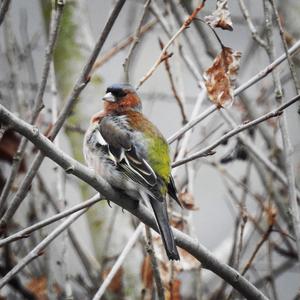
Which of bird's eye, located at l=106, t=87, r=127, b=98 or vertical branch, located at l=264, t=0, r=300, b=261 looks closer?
vertical branch, located at l=264, t=0, r=300, b=261

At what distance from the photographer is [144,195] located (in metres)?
3.22

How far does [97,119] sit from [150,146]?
0.47 meters

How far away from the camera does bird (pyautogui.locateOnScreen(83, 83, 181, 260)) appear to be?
325cm

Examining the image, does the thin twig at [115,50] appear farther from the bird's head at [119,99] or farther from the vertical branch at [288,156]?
the vertical branch at [288,156]

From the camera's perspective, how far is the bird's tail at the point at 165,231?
9.23ft

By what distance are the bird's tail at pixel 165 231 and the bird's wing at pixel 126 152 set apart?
0.61ft

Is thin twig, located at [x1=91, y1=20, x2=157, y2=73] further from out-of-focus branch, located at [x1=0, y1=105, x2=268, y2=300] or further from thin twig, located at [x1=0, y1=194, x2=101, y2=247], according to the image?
thin twig, located at [x1=0, y1=194, x2=101, y2=247]

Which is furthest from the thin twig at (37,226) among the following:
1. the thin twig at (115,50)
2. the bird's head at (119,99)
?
the thin twig at (115,50)

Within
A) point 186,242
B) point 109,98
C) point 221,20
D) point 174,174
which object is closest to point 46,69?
point 221,20

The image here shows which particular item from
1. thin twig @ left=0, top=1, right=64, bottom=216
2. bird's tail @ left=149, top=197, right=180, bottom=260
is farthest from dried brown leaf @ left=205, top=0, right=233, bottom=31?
bird's tail @ left=149, top=197, right=180, bottom=260


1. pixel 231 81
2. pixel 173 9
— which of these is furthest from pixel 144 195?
pixel 173 9

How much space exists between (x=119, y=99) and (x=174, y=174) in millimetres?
554

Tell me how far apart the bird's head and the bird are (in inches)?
8.4

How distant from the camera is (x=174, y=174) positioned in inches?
161
